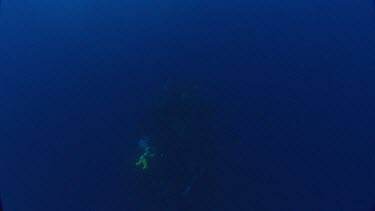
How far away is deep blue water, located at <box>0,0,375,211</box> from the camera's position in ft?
28.4

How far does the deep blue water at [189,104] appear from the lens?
8.66 meters

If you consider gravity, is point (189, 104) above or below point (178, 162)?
above

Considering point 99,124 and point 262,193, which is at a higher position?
point 99,124

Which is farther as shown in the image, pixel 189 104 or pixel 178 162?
pixel 189 104

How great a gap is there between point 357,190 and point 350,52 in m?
5.56

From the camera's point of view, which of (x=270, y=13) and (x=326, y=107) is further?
(x=270, y=13)

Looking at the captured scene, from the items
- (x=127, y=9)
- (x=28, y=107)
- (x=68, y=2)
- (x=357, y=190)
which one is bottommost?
(x=357, y=190)

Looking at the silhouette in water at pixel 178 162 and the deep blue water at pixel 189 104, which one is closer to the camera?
the silhouette in water at pixel 178 162

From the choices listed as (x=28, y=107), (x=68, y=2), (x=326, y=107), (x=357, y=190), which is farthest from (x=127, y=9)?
(x=357, y=190)

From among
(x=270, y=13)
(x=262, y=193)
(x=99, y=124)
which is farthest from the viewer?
(x=270, y=13)

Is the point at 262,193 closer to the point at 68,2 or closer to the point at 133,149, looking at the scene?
the point at 133,149

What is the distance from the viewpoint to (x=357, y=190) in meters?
9.34

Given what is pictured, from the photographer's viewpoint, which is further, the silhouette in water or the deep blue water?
the deep blue water

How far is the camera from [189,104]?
864 centimetres
